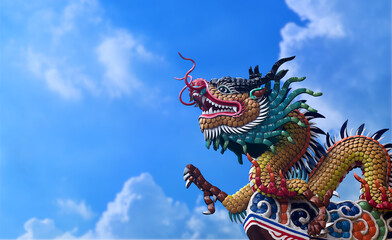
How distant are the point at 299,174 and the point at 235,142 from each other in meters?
0.96

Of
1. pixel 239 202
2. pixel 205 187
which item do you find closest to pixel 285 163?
pixel 239 202

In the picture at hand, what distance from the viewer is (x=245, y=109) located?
22.5 ft

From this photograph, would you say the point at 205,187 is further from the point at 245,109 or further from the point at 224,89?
the point at 224,89

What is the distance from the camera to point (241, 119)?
6789mm

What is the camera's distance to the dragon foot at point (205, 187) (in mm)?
6816

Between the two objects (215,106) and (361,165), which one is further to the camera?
(215,106)

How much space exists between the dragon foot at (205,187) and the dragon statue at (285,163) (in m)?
0.01

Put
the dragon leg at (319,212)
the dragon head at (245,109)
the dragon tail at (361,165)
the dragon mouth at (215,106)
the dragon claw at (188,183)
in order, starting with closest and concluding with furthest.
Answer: the dragon leg at (319,212), the dragon tail at (361,165), the dragon head at (245,109), the dragon mouth at (215,106), the dragon claw at (188,183)

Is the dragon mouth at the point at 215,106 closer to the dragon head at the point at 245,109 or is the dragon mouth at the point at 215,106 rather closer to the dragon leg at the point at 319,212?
the dragon head at the point at 245,109

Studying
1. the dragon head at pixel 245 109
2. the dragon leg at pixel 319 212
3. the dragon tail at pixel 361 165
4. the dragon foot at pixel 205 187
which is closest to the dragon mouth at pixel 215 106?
the dragon head at pixel 245 109

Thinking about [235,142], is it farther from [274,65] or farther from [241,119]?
[274,65]

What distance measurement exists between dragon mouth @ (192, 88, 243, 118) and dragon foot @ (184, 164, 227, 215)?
2.57ft

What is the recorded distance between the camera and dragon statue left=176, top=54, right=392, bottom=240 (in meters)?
6.29

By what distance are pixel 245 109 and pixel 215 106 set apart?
43 cm
